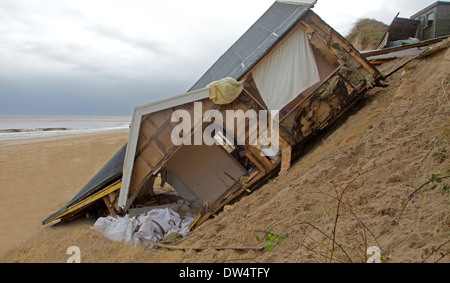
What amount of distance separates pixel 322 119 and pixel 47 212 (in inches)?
289

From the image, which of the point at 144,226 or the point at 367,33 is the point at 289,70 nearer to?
the point at 144,226

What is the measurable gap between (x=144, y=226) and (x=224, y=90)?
294cm

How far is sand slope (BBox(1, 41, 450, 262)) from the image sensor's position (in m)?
2.77

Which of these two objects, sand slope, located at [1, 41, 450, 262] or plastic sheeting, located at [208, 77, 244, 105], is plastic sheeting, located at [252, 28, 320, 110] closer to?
plastic sheeting, located at [208, 77, 244, 105]

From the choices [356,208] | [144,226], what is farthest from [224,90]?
[356,208]

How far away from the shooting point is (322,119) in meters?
7.30

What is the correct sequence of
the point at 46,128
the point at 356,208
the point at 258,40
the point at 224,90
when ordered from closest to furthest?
the point at 356,208, the point at 224,90, the point at 258,40, the point at 46,128

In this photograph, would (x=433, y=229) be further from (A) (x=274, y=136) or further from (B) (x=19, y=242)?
(B) (x=19, y=242)

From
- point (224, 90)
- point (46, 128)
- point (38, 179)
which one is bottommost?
point (224, 90)

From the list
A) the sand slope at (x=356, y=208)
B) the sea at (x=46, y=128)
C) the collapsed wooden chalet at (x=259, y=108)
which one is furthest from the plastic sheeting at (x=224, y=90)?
the sea at (x=46, y=128)

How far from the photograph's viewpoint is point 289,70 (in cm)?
723

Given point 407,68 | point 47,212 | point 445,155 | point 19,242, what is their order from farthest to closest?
point 47,212, point 407,68, point 19,242, point 445,155

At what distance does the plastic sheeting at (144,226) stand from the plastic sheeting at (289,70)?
9.90 ft
